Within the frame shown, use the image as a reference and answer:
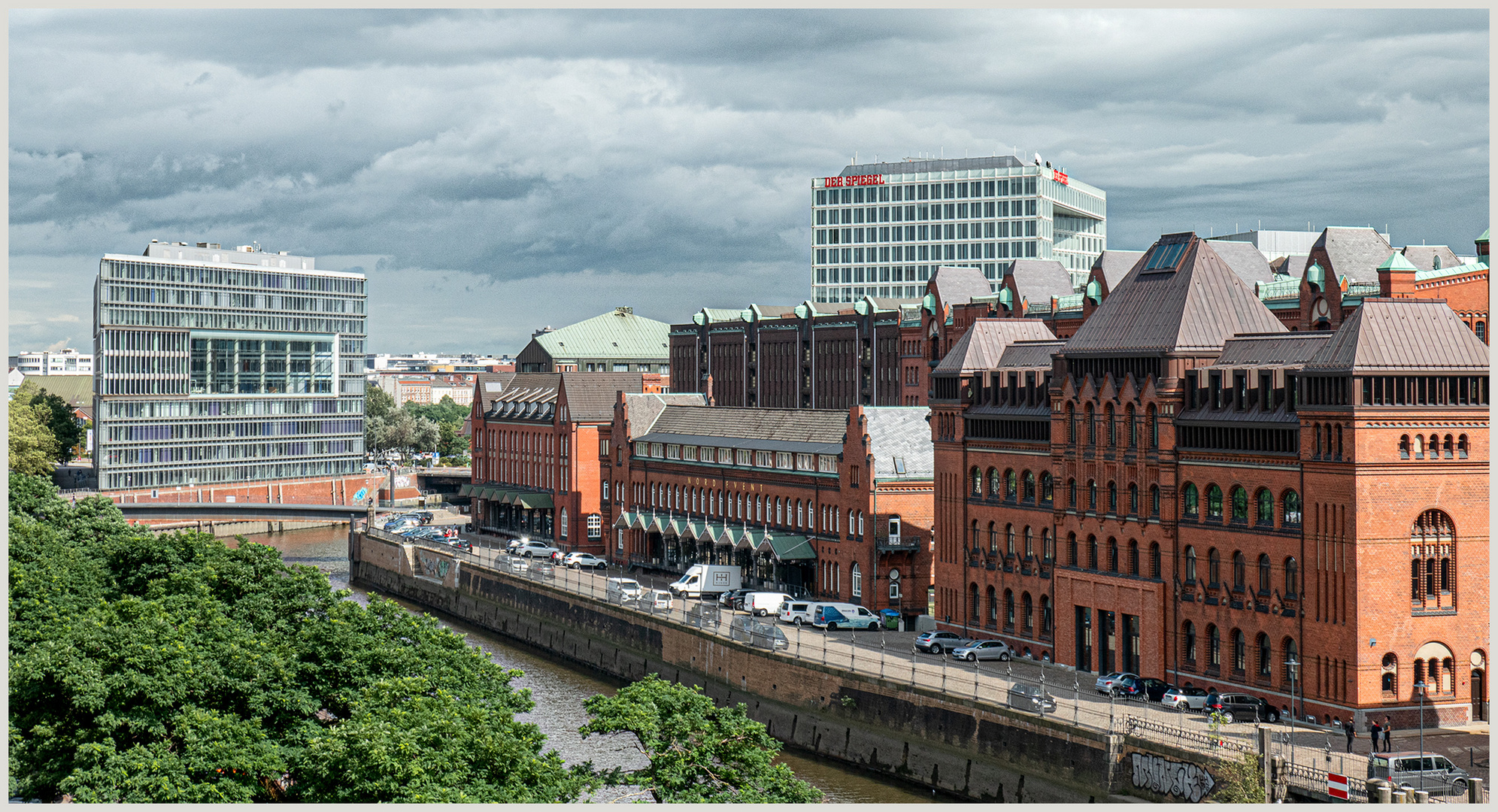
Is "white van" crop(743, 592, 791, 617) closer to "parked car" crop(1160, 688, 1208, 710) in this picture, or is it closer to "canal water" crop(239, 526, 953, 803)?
"canal water" crop(239, 526, 953, 803)

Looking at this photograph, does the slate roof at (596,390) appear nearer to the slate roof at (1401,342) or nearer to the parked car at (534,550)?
the parked car at (534,550)

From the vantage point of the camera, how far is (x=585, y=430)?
160250 millimetres

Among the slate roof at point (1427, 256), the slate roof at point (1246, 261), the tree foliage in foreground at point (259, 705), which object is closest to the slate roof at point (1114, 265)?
the slate roof at point (1246, 261)

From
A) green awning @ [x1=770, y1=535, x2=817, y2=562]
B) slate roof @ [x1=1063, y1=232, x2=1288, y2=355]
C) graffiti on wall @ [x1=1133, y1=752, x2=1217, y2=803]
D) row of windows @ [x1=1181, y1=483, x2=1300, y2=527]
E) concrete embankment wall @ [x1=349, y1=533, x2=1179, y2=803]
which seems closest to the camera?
graffiti on wall @ [x1=1133, y1=752, x2=1217, y2=803]

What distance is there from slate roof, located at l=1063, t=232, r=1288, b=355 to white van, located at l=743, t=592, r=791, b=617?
29660 millimetres

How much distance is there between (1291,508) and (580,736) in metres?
36.8

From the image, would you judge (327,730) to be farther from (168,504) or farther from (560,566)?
(168,504)

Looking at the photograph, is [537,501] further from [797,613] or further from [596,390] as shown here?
[797,613]

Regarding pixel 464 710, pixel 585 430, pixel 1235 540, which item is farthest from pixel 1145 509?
pixel 585 430

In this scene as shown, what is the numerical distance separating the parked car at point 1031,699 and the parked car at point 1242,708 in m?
7.45

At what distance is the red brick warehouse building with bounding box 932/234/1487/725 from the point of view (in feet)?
238

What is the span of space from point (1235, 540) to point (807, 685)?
24.5 m

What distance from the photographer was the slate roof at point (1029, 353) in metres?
95.7

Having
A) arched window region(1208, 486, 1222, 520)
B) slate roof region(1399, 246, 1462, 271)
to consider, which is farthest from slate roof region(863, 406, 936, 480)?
slate roof region(1399, 246, 1462, 271)
